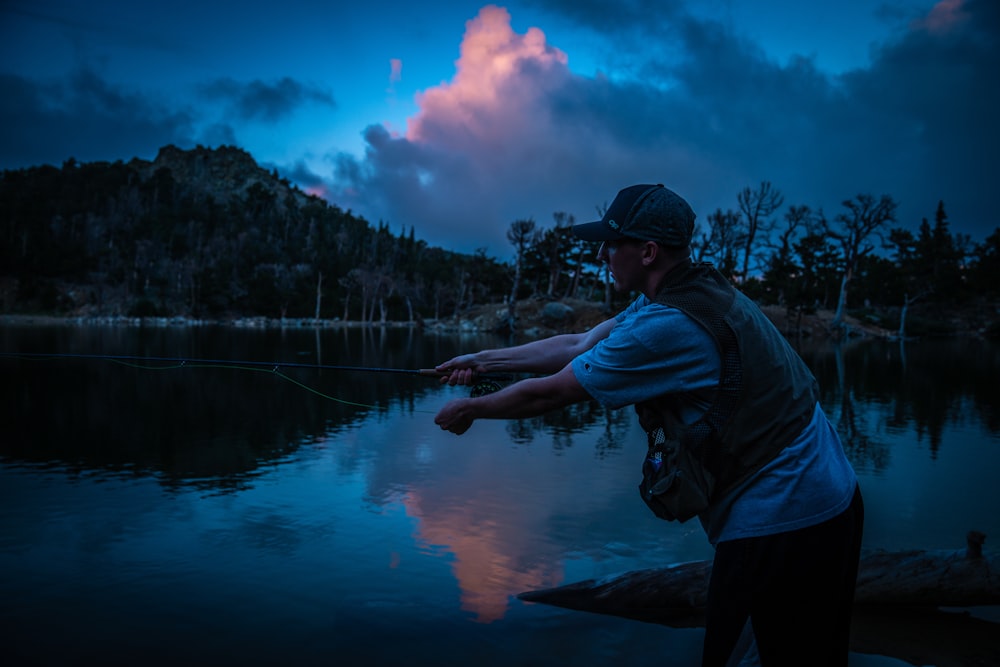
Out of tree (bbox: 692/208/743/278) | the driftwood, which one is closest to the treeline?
tree (bbox: 692/208/743/278)

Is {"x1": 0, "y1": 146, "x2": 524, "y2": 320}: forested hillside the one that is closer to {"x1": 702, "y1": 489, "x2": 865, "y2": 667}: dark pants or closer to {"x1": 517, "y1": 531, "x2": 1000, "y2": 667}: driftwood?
{"x1": 517, "y1": 531, "x2": 1000, "y2": 667}: driftwood

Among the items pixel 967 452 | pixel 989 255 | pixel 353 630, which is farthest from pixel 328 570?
pixel 989 255

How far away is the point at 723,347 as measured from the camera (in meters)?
2.11

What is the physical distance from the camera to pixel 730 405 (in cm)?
214

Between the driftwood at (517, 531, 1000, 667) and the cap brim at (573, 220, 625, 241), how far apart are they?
143 inches

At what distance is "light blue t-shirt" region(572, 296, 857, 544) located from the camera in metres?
2.13

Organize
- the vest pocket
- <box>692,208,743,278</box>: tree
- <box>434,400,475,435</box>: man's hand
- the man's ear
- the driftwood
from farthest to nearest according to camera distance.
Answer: <box>692,208,743,278</box>: tree < the driftwood < <box>434,400,475,435</box>: man's hand < the man's ear < the vest pocket

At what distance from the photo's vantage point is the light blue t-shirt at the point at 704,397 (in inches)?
84.0

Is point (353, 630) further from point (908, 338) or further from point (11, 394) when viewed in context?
point (908, 338)

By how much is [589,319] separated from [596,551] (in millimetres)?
44239

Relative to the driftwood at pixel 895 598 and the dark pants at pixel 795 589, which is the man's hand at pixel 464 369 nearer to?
the dark pants at pixel 795 589

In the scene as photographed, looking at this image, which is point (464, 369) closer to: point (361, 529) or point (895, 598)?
point (895, 598)

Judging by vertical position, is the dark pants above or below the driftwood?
above

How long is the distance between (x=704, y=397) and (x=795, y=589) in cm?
70
